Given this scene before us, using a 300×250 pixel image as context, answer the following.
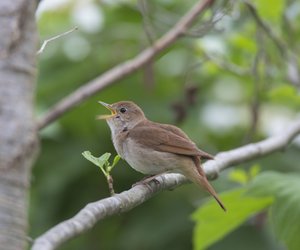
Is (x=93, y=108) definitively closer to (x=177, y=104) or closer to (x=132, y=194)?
(x=177, y=104)

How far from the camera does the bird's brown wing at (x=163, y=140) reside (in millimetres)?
4590

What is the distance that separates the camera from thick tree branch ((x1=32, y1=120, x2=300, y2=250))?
230 cm

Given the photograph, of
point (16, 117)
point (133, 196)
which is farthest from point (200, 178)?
point (16, 117)

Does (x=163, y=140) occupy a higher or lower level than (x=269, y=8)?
lower

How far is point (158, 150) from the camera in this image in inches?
190

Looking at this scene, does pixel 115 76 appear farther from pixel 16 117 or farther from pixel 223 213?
pixel 16 117

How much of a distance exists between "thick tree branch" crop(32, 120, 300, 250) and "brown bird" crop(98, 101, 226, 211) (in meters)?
0.08

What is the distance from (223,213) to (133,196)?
4.96 ft

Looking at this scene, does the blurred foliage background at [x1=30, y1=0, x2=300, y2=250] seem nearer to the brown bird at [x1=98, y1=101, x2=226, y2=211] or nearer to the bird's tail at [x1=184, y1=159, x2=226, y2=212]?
the brown bird at [x1=98, y1=101, x2=226, y2=211]

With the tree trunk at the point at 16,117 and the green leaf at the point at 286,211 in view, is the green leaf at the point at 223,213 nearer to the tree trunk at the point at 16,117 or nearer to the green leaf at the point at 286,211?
the green leaf at the point at 286,211

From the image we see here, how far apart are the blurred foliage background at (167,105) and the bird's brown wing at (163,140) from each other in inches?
27.7

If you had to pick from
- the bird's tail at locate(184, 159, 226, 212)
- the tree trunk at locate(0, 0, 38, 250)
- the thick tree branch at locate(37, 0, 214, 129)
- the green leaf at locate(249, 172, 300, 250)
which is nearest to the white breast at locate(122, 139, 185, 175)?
the bird's tail at locate(184, 159, 226, 212)

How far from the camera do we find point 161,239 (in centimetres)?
610

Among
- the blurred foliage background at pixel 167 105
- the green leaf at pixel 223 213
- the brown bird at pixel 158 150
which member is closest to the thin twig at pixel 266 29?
the blurred foliage background at pixel 167 105
